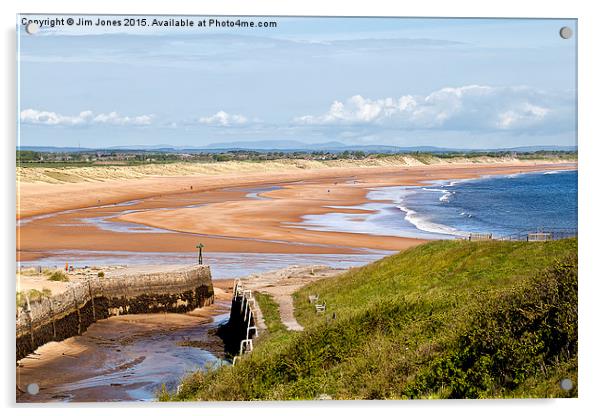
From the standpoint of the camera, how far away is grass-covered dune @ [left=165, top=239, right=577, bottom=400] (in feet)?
43.7

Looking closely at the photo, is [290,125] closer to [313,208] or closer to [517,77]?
[517,77]

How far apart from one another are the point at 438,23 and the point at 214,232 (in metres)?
9.14

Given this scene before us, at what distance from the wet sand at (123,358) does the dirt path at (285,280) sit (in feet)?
4.65

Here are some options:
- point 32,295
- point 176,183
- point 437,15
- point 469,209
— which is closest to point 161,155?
point 32,295

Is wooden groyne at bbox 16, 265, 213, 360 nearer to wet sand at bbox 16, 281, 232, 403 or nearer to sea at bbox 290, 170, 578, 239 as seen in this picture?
wet sand at bbox 16, 281, 232, 403

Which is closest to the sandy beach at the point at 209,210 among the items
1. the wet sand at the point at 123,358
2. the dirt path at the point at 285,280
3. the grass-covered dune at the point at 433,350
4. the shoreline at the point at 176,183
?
the shoreline at the point at 176,183

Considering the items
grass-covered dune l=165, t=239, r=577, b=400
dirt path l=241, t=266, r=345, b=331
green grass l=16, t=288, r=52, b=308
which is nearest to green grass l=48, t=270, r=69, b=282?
green grass l=16, t=288, r=52, b=308

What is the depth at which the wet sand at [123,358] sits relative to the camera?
49.2 ft

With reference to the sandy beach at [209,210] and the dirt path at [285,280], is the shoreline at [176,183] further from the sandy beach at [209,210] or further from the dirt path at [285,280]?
the dirt path at [285,280]

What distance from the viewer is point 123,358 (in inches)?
682

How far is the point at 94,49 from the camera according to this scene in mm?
14883

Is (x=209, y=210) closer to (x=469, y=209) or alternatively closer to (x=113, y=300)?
(x=113, y=300)

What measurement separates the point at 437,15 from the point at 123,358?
8.59 m
